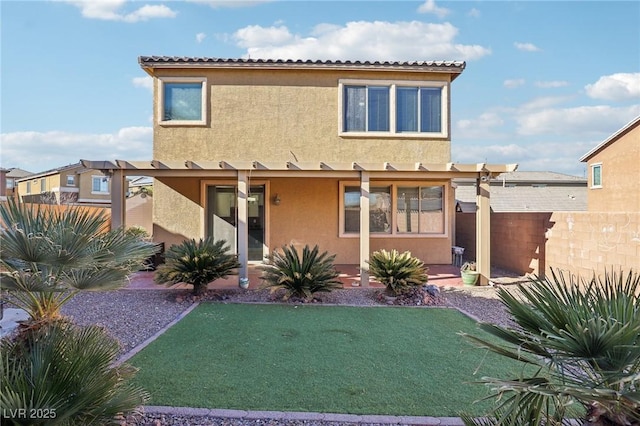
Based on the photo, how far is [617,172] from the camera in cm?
2216

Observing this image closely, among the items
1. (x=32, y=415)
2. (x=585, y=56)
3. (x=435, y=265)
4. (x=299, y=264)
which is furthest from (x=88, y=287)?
(x=585, y=56)

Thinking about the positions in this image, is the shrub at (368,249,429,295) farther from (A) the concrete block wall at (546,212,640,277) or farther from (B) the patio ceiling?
(A) the concrete block wall at (546,212,640,277)

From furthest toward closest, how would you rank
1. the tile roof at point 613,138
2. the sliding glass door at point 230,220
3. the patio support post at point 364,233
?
the tile roof at point 613,138
the sliding glass door at point 230,220
the patio support post at point 364,233

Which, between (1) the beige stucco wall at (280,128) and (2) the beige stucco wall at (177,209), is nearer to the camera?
(1) the beige stucco wall at (280,128)

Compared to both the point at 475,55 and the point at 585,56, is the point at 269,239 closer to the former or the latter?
the point at 475,55

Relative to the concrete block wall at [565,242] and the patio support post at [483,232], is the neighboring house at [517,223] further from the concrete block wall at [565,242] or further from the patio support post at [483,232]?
the patio support post at [483,232]

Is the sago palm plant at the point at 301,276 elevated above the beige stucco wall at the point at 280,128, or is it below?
below

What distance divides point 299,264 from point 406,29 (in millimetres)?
10213

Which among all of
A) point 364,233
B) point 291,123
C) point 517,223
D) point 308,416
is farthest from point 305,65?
point 308,416

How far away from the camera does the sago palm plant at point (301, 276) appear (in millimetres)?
8523

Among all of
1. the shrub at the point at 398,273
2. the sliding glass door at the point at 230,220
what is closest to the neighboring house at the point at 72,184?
the sliding glass door at the point at 230,220

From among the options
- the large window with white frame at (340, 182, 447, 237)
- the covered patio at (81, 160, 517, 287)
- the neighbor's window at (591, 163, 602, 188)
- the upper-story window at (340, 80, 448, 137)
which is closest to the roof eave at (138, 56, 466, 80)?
the upper-story window at (340, 80, 448, 137)

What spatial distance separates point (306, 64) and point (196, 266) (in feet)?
23.9

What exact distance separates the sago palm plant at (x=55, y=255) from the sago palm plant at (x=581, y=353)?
357 cm
